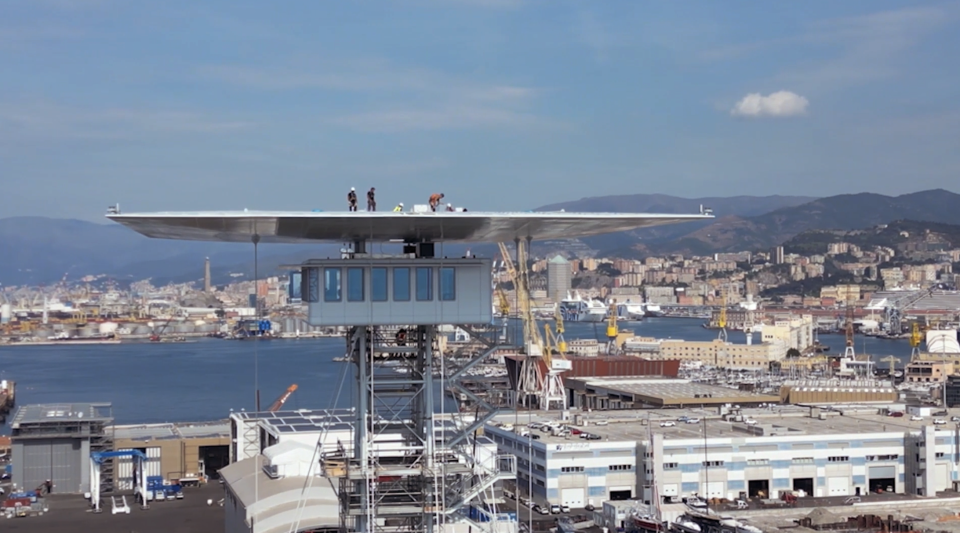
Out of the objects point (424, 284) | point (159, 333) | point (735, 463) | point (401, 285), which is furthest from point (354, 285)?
point (159, 333)

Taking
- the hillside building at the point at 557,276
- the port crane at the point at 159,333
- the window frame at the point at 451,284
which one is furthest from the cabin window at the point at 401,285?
the hillside building at the point at 557,276

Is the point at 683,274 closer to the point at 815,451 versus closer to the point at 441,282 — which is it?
the point at 815,451

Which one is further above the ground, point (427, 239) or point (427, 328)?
point (427, 239)

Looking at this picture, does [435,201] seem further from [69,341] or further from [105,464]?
[69,341]

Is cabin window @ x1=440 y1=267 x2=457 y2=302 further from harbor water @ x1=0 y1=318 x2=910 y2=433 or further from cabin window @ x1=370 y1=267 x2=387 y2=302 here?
harbor water @ x1=0 y1=318 x2=910 y2=433

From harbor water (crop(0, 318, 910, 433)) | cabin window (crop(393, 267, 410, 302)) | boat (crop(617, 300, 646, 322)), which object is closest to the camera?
cabin window (crop(393, 267, 410, 302))

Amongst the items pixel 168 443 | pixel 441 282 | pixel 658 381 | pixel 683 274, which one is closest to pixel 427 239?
pixel 441 282

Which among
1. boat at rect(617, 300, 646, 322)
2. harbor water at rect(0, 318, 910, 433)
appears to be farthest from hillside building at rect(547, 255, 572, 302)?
harbor water at rect(0, 318, 910, 433)
